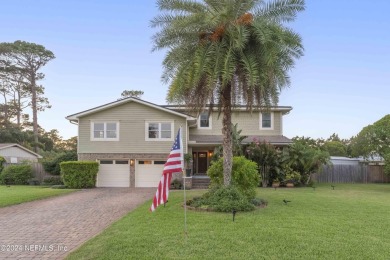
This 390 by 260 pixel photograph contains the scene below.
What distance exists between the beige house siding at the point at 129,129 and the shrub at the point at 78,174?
56.2 inches

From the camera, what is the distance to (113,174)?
23.5m

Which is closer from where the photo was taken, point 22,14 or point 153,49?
point 153,49

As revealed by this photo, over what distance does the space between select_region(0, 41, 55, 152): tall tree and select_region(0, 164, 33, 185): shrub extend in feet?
65.6

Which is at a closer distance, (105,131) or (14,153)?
(105,131)

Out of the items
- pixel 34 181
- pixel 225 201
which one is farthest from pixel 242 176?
pixel 34 181

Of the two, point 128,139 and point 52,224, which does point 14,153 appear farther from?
point 52,224

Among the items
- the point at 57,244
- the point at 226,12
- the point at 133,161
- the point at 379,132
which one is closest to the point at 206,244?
the point at 57,244

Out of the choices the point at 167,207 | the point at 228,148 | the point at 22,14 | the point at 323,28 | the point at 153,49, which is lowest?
the point at 167,207

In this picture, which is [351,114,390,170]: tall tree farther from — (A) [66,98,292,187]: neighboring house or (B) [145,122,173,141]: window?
(B) [145,122,173,141]: window

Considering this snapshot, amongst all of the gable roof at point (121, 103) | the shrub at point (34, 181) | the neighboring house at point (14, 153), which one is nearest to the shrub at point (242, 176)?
the gable roof at point (121, 103)

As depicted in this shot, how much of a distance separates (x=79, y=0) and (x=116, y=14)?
6.36ft

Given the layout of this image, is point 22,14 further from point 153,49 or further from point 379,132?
point 379,132

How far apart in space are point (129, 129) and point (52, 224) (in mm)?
13586

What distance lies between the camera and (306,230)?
8.30m
